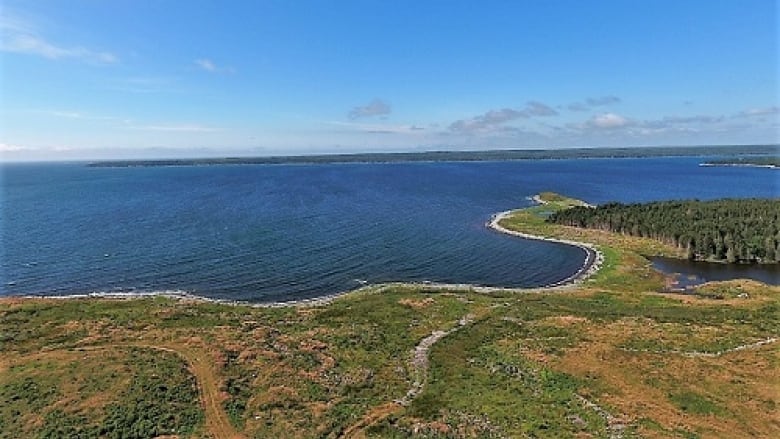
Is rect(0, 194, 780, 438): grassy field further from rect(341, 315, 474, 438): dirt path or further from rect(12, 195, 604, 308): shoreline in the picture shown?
rect(12, 195, 604, 308): shoreline

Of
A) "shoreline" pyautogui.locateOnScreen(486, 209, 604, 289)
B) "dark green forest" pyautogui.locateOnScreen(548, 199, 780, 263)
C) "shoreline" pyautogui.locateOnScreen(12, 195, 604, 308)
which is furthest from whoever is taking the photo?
"dark green forest" pyautogui.locateOnScreen(548, 199, 780, 263)

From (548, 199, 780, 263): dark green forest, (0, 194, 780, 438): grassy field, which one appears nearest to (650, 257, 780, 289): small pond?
(548, 199, 780, 263): dark green forest

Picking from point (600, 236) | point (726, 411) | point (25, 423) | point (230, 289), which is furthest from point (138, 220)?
point (726, 411)

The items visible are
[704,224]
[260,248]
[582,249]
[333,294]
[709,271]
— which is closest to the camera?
[333,294]

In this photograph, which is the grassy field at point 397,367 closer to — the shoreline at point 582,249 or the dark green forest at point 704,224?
the shoreline at point 582,249

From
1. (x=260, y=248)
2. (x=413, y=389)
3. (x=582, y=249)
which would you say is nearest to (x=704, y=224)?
(x=582, y=249)

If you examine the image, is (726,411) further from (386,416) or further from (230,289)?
(230,289)

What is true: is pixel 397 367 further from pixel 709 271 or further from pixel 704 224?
pixel 704 224
